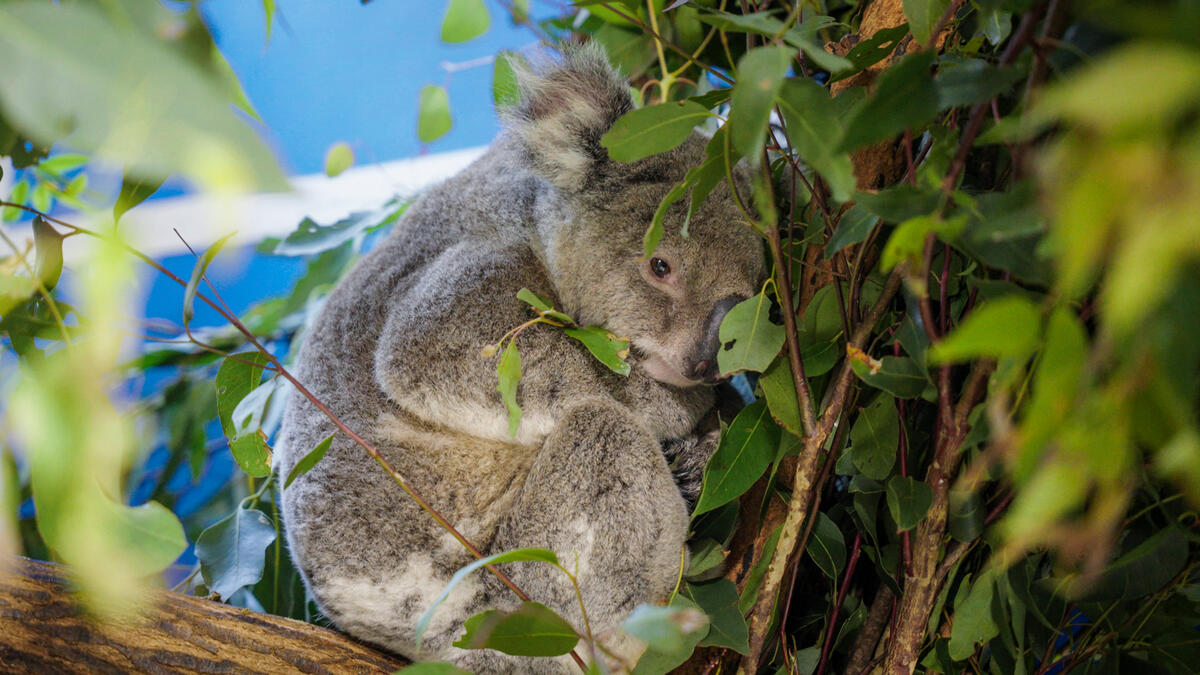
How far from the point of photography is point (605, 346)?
162 centimetres

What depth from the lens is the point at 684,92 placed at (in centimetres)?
234

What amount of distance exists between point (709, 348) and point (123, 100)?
1447mm

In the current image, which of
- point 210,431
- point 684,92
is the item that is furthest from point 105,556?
point 210,431

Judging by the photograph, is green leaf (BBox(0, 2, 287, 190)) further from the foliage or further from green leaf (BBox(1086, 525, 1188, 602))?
green leaf (BBox(1086, 525, 1188, 602))

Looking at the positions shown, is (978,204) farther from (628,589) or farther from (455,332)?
(455,332)

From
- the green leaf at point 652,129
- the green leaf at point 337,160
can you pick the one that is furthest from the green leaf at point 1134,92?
the green leaf at point 337,160

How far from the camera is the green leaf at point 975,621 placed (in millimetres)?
1368

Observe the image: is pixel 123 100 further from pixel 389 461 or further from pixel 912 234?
pixel 389 461

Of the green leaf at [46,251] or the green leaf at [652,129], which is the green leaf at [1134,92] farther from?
the green leaf at [46,251]

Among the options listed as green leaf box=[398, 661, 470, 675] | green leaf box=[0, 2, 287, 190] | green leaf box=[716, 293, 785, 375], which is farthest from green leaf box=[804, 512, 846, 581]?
green leaf box=[0, 2, 287, 190]

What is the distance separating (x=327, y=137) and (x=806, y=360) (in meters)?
3.21

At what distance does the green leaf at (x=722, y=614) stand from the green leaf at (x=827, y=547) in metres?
0.18

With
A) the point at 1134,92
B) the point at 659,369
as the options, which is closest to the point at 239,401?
the point at 659,369

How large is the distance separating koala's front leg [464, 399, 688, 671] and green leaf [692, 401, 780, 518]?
0.64 feet
